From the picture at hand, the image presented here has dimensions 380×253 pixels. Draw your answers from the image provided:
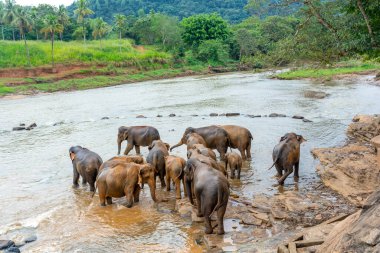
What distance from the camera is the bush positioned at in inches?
3096

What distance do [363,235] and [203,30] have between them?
83174 mm

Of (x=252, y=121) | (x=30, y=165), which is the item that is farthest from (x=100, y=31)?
(x=30, y=165)

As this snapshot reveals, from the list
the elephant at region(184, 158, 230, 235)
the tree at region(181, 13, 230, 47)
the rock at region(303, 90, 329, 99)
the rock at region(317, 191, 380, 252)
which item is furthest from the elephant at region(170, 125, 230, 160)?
the tree at region(181, 13, 230, 47)

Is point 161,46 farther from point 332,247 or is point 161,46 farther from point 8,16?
point 332,247

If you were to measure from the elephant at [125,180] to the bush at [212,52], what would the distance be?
7070cm

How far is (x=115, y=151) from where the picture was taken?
15.6 m

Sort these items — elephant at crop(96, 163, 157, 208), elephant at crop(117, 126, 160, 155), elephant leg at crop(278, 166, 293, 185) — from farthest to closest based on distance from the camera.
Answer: elephant at crop(117, 126, 160, 155) < elephant leg at crop(278, 166, 293, 185) < elephant at crop(96, 163, 157, 208)

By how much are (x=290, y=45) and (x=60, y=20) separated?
2588 inches

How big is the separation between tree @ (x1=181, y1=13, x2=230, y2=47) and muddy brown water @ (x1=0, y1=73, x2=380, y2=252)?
1997 inches

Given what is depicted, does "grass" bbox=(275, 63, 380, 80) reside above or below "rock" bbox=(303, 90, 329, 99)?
above

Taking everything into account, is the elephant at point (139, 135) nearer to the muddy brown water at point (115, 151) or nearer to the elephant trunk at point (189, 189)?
the muddy brown water at point (115, 151)

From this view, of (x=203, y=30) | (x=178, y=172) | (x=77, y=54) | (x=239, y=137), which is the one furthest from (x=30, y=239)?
(x=203, y=30)

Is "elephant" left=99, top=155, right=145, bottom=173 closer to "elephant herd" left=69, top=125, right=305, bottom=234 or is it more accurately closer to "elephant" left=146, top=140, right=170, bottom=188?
"elephant herd" left=69, top=125, right=305, bottom=234

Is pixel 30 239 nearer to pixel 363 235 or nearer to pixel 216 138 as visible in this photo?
pixel 363 235
